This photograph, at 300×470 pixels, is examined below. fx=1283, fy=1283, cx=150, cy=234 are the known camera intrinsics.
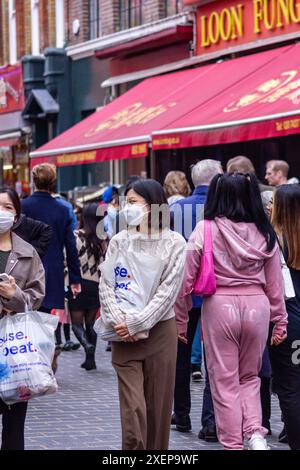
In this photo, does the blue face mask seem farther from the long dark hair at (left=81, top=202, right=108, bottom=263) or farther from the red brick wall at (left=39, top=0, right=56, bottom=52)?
the red brick wall at (left=39, top=0, right=56, bottom=52)

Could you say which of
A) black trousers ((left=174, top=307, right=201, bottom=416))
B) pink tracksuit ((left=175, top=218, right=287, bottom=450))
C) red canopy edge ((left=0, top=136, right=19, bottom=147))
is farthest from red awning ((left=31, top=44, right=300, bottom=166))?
red canopy edge ((left=0, top=136, right=19, bottom=147))

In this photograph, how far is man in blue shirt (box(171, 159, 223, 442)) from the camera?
8961 mm

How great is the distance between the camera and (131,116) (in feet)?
64.3

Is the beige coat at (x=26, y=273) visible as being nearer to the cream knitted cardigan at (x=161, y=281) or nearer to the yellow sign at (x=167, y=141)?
the cream knitted cardigan at (x=161, y=281)

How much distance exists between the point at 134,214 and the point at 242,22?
12248 mm

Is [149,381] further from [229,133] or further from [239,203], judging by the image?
[229,133]

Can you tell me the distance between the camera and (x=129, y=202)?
7.39 m

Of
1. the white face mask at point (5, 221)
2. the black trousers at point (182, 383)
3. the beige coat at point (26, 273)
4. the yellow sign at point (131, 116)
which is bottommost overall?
the black trousers at point (182, 383)

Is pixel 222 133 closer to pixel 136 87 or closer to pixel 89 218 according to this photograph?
pixel 89 218

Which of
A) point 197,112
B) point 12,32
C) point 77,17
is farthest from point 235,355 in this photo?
point 12,32

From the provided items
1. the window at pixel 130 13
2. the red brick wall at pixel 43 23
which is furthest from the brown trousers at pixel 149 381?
the red brick wall at pixel 43 23

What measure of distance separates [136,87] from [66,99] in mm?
4686

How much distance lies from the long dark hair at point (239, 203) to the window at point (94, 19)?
18.1 meters

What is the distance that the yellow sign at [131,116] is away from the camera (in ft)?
61.3
